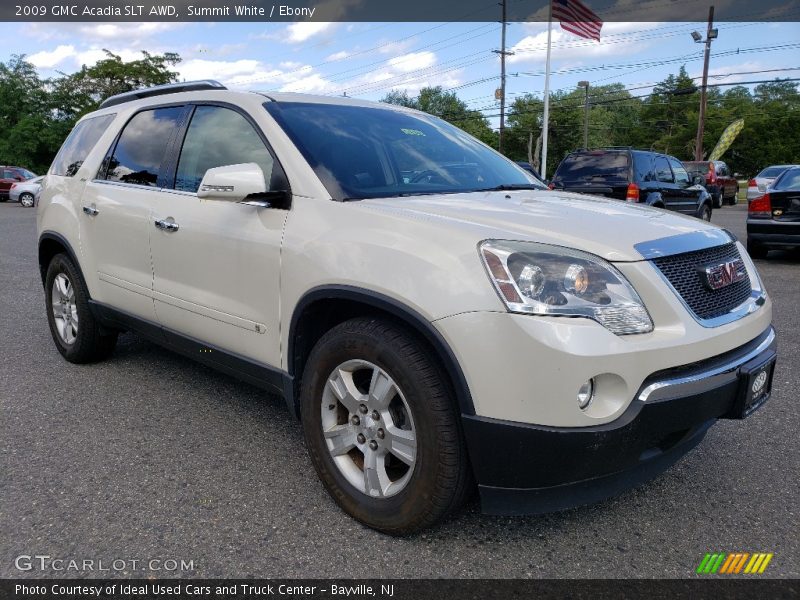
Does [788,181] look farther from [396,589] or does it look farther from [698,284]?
[396,589]

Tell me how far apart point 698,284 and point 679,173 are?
11325 mm

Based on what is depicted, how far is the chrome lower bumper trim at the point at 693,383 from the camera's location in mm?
2150

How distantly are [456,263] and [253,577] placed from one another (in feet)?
4.30

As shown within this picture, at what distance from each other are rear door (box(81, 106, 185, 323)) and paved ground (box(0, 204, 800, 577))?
0.68 metres

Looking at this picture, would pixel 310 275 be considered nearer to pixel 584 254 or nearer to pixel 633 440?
pixel 584 254

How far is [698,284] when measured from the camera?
2434 mm

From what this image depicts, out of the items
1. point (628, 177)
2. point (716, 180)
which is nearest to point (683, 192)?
point (628, 177)

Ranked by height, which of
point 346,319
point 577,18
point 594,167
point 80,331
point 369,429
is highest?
point 577,18

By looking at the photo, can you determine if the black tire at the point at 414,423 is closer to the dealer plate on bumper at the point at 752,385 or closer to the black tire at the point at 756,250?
the dealer plate on bumper at the point at 752,385

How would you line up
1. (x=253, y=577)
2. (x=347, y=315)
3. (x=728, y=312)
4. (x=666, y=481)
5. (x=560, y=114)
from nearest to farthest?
(x=253, y=577)
(x=728, y=312)
(x=347, y=315)
(x=666, y=481)
(x=560, y=114)

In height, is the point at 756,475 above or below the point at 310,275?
below

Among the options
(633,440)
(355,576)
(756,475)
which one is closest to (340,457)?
(355,576)

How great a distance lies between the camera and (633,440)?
2.14 meters

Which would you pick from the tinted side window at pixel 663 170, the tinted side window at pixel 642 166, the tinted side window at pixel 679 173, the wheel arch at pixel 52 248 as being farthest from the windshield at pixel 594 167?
the wheel arch at pixel 52 248
